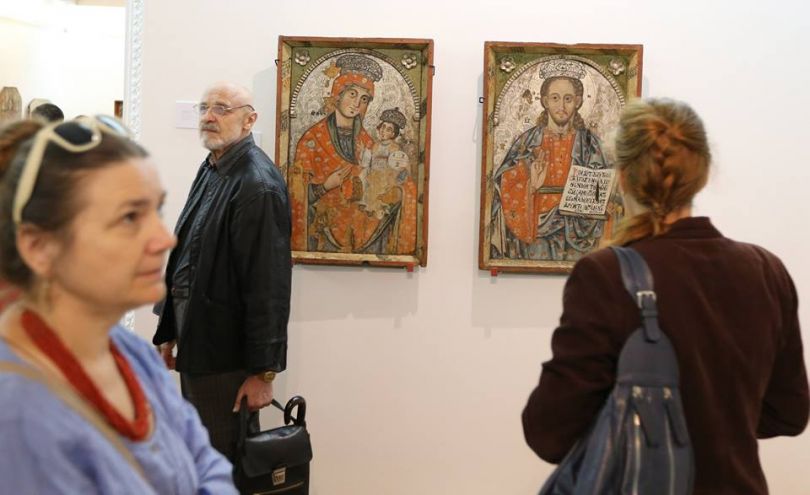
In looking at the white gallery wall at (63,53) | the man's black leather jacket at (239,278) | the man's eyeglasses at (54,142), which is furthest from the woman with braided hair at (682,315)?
the white gallery wall at (63,53)

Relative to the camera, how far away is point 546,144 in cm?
382

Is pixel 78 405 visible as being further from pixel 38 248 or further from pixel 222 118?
pixel 222 118

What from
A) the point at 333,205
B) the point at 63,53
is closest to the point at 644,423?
the point at 333,205

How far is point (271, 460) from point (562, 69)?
211 centimetres

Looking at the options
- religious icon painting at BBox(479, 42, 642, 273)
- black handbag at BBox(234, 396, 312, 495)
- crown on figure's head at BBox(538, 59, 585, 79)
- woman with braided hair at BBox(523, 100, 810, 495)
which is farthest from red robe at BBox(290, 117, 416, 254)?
woman with braided hair at BBox(523, 100, 810, 495)

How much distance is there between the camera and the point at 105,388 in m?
1.35

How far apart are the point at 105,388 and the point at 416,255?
256 cm

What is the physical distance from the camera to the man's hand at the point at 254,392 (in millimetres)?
3184

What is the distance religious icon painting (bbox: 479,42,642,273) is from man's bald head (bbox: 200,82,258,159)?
113cm

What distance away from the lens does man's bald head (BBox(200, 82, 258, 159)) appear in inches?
128

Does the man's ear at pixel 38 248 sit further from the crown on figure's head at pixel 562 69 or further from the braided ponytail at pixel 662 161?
the crown on figure's head at pixel 562 69

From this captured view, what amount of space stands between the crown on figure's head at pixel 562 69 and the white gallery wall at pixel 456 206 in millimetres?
128

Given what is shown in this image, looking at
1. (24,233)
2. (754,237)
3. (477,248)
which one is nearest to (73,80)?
(477,248)

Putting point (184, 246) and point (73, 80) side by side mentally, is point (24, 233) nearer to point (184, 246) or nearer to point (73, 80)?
point (184, 246)
